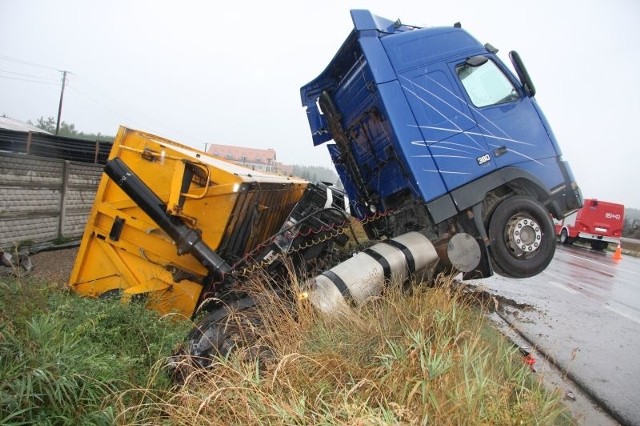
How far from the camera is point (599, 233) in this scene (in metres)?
16.3

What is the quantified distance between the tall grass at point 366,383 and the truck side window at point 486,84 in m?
2.70

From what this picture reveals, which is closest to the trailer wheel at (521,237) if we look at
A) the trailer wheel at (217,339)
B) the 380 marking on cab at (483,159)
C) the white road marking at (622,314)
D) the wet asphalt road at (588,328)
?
the 380 marking on cab at (483,159)

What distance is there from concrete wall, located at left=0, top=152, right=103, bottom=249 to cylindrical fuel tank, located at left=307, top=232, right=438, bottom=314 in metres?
5.41

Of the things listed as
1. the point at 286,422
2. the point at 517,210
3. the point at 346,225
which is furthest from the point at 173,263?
the point at 517,210

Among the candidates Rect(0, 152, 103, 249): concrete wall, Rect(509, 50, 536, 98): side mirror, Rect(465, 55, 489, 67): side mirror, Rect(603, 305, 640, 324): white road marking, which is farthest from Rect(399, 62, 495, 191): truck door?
Rect(0, 152, 103, 249): concrete wall

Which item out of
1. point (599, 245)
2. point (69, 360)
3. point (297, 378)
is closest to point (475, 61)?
point (297, 378)

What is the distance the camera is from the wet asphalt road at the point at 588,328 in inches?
124

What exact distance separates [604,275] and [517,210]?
6.98 meters

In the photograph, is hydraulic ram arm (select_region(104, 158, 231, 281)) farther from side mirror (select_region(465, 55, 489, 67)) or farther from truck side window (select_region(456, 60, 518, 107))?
side mirror (select_region(465, 55, 489, 67))

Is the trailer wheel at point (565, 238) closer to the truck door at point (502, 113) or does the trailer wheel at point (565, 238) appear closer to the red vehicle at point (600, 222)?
the red vehicle at point (600, 222)

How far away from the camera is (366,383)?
6.31ft

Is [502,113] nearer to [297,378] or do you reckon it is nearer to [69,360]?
[297,378]

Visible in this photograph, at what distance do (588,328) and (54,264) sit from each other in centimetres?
747

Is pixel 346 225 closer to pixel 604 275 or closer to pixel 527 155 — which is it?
pixel 527 155
